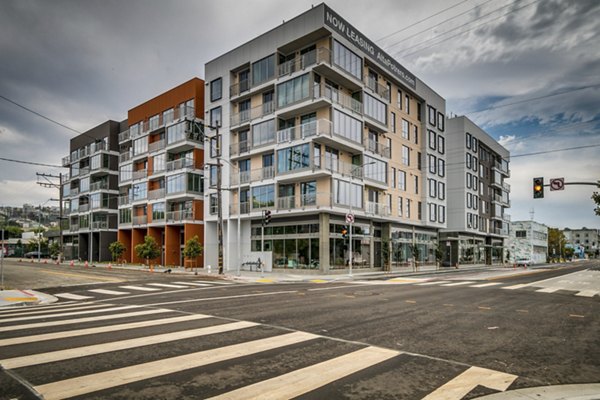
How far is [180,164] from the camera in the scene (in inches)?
1795

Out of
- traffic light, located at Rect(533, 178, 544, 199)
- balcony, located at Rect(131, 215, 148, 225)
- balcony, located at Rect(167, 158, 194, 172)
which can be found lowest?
balcony, located at Rect(131, 215, 148, 225)

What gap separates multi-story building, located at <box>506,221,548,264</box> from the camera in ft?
330

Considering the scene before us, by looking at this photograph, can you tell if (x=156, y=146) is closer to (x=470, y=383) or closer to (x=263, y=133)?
(x=263, y=133)

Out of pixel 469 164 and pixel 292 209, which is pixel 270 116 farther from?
pixel 469 164

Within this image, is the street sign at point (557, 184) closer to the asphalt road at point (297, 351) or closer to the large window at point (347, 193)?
the asphalt road at point (297, 351)

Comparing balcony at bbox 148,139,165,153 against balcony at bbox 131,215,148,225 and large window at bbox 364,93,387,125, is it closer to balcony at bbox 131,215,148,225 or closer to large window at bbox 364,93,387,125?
balcony at bbox 131,215,148,225

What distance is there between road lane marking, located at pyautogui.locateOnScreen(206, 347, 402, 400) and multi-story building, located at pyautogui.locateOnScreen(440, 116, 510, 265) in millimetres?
48015

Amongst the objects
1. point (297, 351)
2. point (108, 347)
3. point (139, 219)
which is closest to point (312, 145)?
point (297, 351)

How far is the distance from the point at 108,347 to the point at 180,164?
40.5 metres

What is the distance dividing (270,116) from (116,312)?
2746 cm

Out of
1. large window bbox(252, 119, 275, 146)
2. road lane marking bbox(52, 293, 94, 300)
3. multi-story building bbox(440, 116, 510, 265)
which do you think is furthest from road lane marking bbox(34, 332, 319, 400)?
multi-story building bbox(440, 116, 510, 265)

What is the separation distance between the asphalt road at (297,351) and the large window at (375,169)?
2646 centimetres

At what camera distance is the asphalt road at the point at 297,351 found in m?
5.10

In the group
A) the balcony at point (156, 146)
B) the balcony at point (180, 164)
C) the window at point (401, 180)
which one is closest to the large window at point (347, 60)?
the window at point (401, 180)
